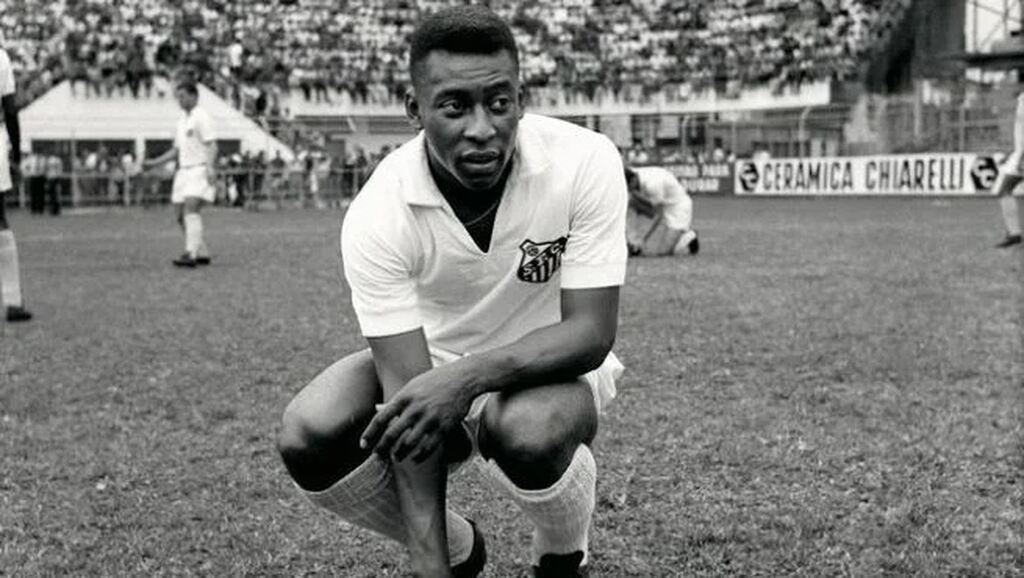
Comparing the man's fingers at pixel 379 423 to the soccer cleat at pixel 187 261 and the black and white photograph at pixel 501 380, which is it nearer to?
the black and white photograph at pixel 501 380

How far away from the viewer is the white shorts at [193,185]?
14578 mm

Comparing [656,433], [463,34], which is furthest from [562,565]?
[656,433]

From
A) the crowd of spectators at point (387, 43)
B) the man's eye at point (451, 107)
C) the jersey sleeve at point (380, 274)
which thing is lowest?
the jersey sleeve at point (380, 274)

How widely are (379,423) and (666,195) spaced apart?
39.9 ft

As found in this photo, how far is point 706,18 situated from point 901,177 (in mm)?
12403

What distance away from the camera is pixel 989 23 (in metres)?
34.4

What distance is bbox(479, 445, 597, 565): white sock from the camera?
3.18m

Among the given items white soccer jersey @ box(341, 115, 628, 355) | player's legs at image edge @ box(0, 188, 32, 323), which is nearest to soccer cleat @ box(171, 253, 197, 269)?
player's legs at image edge @ box(0, 188, 32, 323)

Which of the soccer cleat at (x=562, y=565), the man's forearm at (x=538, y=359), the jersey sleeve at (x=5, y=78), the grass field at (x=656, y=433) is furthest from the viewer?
the jersey sleeve at (x=5, y=78)

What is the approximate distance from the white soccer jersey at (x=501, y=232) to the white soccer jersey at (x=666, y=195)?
1124 cm

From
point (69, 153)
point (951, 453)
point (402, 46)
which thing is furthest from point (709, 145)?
point (951, 453)

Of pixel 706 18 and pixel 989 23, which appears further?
pixel 706 18

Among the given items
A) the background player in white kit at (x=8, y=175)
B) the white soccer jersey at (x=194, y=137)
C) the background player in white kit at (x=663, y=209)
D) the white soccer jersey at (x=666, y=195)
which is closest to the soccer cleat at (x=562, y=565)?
the background player in white kit at (x=8, y=175)

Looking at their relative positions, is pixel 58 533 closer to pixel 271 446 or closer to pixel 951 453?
pixel 271 446
